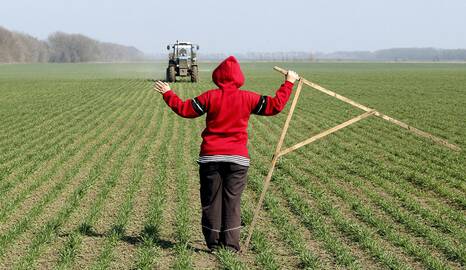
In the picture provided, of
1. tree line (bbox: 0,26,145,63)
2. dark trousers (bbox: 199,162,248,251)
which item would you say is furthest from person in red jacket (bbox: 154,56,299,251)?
tree line (bbox: 0,26,145,63)

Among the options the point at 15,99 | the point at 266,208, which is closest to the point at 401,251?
the point at 266,208

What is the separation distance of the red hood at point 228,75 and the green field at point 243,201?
1838 millimetres

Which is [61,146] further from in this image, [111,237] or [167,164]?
[111,237]

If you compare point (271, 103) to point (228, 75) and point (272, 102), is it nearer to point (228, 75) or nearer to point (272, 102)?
point (272, 102)

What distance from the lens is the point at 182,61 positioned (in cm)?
3725

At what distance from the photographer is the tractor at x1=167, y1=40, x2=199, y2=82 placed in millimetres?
37250

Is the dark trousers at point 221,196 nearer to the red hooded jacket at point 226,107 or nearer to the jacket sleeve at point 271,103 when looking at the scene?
the red hooded jacket at point 226,107

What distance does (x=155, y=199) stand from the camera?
27.9 feet

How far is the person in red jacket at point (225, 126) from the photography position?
568cm

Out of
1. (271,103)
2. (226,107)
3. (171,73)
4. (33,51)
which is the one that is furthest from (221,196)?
(33,51)

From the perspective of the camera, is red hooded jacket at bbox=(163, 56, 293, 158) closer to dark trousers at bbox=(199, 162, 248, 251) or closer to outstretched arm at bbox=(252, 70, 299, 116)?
outstretched arm at bbox=(252, 70, 299, 116)

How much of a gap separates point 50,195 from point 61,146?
15.9 feet

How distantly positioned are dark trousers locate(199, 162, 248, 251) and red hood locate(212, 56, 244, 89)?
83 centimetres

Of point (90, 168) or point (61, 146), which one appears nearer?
point (90, 168)
